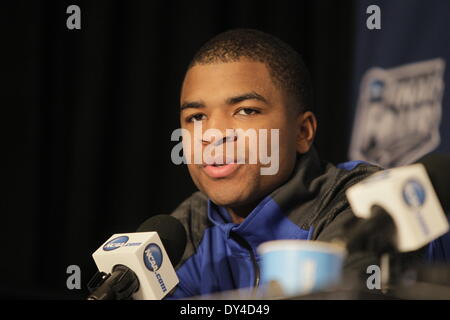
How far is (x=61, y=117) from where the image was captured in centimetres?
229

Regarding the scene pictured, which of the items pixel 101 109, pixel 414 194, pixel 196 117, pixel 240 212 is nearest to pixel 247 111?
pixel 196 117

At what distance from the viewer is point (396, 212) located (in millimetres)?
761

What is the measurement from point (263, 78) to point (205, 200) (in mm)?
438

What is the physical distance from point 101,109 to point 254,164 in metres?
1.01

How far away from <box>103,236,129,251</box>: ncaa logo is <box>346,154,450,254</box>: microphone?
0.48 m

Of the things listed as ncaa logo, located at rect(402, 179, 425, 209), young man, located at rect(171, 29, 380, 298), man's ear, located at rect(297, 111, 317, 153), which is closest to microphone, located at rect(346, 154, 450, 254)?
ncaa logo, located at rect(402, 179, 425, 209)

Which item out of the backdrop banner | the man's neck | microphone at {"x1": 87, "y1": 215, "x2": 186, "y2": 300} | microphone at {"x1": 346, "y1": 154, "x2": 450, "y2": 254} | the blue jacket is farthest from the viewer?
the backdrop banner

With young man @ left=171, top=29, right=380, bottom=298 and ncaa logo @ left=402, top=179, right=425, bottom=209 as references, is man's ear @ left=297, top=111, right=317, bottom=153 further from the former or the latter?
ncaa logo @ left=402, top=179, right=425, bottom=209

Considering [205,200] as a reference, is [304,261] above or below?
above

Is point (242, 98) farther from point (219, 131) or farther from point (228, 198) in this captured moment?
point (228, 198)

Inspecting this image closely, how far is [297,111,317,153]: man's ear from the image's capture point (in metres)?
1.54
